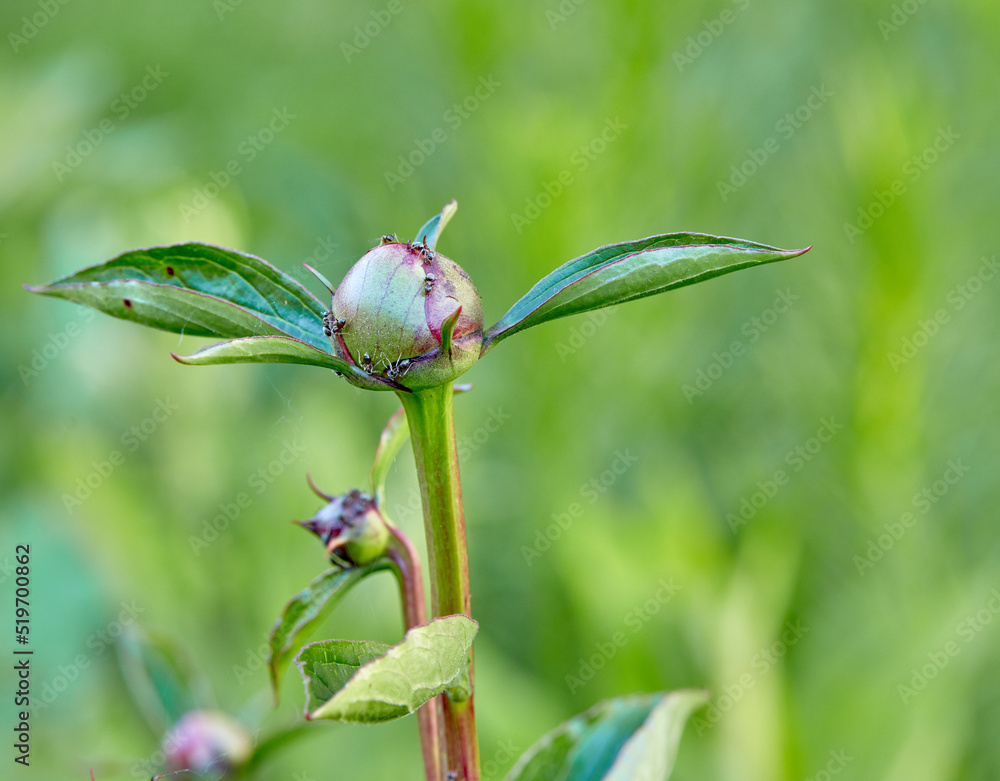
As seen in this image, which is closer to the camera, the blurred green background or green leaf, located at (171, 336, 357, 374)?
green leaf, located at (171, 336, 357, 374)

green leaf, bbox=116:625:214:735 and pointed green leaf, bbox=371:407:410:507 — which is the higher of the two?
pointed green leaf, bbox=371:407:410:507

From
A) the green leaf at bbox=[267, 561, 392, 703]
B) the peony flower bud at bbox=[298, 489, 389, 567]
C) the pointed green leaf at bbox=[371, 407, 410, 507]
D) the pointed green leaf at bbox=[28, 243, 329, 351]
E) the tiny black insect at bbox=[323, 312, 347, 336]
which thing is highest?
the pointed green leaf at bbox=[28, 243, 329, 351]

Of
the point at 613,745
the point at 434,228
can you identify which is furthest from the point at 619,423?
the point at 434,228

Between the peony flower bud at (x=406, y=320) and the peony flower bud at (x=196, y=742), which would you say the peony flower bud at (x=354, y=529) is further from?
the peony flower bud at (x=196, y=742)

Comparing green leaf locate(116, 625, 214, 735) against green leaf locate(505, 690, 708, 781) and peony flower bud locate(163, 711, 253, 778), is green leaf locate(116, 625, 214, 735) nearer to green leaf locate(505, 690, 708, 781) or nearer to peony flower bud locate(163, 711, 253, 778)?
peony flower bud locate(163, 711, 253, 778)

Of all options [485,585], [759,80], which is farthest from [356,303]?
[759,80]

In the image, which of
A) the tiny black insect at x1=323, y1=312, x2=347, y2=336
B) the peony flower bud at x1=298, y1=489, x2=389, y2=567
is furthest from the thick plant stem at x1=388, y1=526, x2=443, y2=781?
the tiny black insect at x1=323, y1=312, x2=347, y2=336
